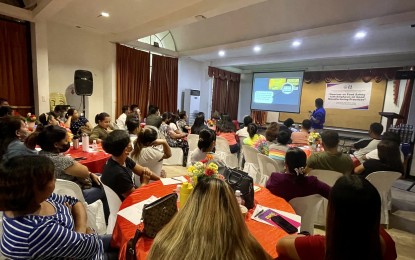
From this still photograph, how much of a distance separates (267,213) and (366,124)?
7.76m

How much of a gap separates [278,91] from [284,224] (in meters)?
7.20

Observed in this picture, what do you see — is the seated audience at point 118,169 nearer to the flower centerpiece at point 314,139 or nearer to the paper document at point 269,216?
the paper document at point 269,216

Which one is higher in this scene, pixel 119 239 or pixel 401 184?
pixel 119 239

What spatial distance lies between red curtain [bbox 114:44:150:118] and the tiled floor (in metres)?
6.18

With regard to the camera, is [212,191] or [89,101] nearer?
[212,191]

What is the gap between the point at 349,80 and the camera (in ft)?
25.5

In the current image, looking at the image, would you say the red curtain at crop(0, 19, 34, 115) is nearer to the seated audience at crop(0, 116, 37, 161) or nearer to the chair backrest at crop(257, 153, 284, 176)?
the seated audience at crop(0, 116, 37, 161)

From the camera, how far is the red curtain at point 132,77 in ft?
22.4

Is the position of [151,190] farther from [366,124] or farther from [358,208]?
[366,124]

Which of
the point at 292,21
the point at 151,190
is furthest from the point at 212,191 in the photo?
the point at 292,21

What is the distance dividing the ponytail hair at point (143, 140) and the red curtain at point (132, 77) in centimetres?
472

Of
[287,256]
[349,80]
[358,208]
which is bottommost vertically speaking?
[287,256]

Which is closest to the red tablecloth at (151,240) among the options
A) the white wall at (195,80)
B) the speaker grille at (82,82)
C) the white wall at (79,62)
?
the speaker grille at (82,82)

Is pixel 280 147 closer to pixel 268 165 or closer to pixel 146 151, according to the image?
pixel 268 165
